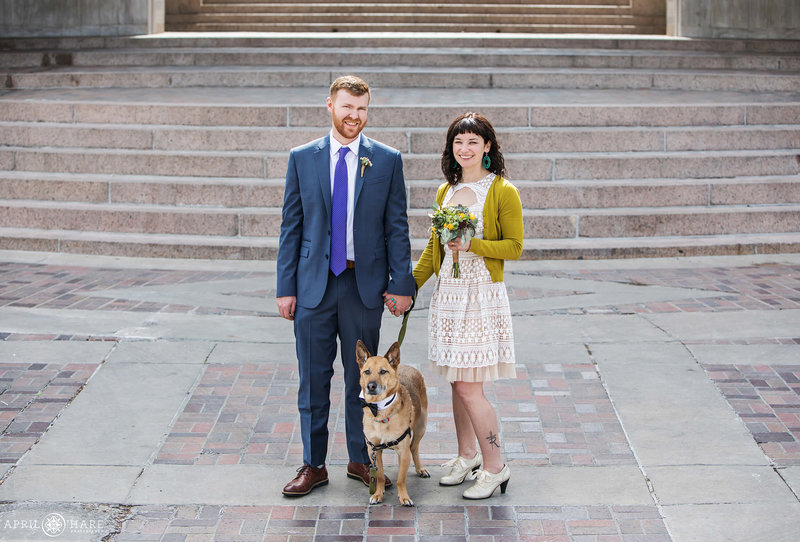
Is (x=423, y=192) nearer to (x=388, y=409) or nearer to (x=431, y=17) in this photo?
(x=388, y=409)

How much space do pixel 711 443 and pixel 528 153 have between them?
240 inches

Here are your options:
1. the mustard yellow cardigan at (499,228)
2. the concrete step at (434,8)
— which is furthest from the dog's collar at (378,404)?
the concrete step at (434,8)

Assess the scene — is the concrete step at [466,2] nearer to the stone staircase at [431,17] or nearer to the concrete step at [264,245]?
the stone staircase at [431,17]

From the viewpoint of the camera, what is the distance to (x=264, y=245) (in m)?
10.1

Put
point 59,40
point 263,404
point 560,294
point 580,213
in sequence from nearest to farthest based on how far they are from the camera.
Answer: point 263,404, point 560,294, point 580,213, point 59,40

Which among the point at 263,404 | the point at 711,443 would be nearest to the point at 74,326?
the point at 263,404

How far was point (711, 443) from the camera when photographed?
18.8ft

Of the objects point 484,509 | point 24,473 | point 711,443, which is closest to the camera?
point 484,509

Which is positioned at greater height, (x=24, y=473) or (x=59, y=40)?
(x=59, y=40)

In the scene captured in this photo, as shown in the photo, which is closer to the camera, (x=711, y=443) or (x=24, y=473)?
(x=24, y=473)

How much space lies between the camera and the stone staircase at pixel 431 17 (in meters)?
18.8

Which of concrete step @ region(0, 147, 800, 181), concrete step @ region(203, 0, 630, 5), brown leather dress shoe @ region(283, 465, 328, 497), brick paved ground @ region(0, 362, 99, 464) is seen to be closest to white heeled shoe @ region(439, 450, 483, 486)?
brown leather dress shoe @ region(283, 465, 328, 497)

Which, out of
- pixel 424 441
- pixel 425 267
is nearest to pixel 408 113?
pixel 424 441

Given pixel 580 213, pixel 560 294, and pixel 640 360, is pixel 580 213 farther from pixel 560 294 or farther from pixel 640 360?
pixel 640 360
